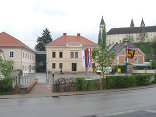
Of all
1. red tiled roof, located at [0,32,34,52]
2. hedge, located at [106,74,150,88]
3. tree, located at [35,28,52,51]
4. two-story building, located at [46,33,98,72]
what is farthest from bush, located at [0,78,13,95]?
tree, located at [35,28,52,51]

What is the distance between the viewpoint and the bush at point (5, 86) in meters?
16.4

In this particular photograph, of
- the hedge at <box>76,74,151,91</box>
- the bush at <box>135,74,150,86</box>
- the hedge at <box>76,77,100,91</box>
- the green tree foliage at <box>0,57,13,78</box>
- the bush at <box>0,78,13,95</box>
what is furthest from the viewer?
the bush at <box>135,74,150,86</box>

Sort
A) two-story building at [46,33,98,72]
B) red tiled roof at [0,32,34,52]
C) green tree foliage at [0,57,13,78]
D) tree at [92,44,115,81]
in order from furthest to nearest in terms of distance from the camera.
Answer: two-story building at [46,33,98,72] → red tiled roof at [0,32,34,52] → tree at [92,44,115,81] → green tree foliage at [0,57,13,78]

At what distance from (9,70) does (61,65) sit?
122 feet

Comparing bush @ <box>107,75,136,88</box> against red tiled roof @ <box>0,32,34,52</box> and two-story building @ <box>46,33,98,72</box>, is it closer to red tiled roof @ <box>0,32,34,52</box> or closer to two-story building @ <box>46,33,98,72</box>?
red tiled roof @ <box>0,32,34,52</box>

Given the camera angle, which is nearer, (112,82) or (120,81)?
(112,82)

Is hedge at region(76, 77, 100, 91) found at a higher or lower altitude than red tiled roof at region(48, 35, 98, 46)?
lower

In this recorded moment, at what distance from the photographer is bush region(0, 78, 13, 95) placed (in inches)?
645

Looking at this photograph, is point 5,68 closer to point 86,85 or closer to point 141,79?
point 86,85

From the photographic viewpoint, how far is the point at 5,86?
647 inches

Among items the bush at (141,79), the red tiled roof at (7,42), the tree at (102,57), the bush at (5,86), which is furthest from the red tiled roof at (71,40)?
the bush at (5,86)

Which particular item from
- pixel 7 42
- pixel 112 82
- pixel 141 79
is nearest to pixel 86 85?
pixel 112 82

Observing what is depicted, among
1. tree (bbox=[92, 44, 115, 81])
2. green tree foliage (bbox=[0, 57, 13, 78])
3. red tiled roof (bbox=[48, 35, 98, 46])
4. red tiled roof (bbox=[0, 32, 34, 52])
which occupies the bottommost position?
green tree foliage (bbox=[0, 57, 13, 78])

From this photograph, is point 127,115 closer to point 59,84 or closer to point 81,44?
point 59,84
